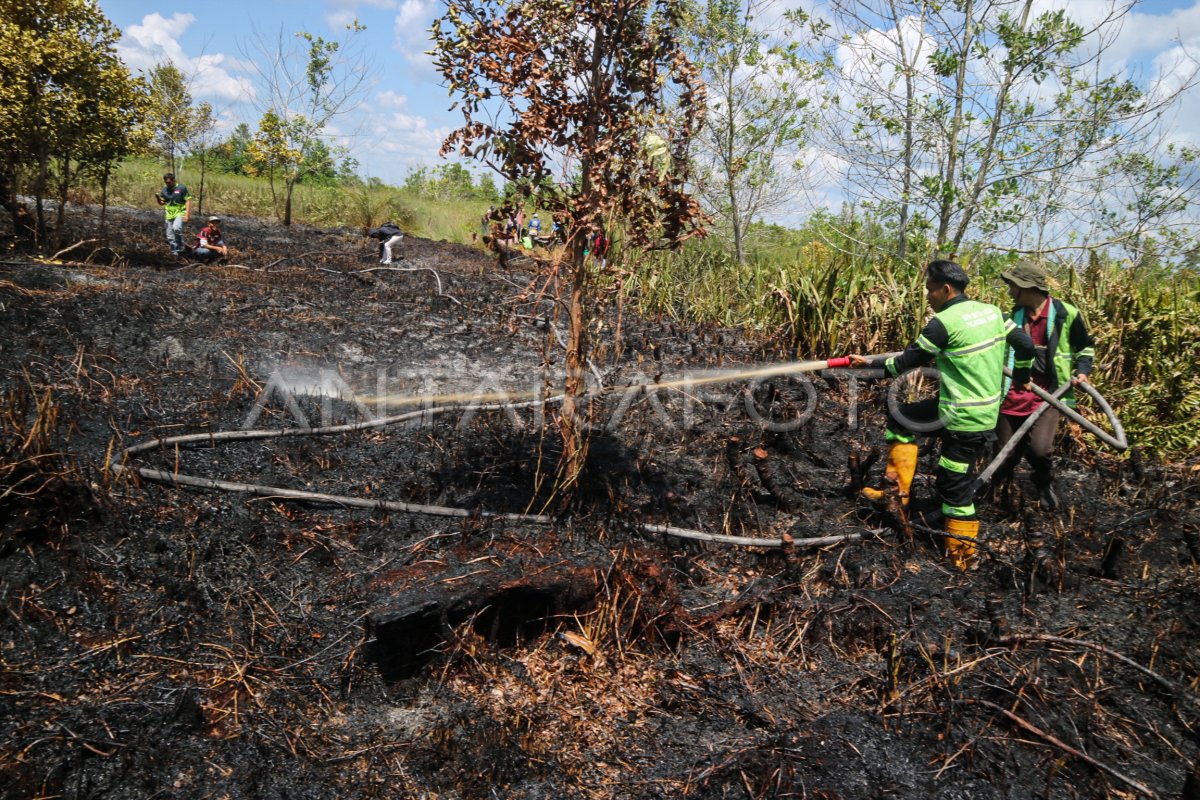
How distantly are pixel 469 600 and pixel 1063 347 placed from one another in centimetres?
395

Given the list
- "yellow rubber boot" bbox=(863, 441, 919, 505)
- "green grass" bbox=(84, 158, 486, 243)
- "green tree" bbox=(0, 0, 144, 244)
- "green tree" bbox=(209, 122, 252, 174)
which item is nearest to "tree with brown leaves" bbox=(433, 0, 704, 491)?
"yellow rubber boot" bbox=(863, 441, 919, 505)

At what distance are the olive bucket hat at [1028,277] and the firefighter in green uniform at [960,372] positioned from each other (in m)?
0.34

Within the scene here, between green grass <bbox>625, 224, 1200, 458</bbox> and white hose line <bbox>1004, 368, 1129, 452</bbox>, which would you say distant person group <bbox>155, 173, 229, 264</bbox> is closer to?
green grass <bbox>625, 224, 1200, 458</bbox>

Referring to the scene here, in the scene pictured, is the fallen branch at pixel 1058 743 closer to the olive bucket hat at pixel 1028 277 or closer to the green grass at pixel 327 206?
the olive bucket hat at pixel 1028 277

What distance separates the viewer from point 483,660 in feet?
10.5

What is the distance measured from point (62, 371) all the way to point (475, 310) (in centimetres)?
436

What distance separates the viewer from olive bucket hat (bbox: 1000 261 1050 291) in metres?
4.26

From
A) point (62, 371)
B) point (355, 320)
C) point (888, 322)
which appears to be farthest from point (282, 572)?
point (888, 322)

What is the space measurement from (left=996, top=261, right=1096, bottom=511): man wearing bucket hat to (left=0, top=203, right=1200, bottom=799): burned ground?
0.52 metres

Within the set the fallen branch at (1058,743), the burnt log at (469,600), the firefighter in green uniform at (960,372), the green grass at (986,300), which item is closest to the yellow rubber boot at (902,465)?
the firefighter in green uniform at (960,372)

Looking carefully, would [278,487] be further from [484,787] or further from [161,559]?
[484,787]

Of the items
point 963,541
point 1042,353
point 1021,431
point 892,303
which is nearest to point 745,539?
point 963,541

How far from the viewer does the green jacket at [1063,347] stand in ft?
14.3

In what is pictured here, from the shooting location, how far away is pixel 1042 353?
4.42m
